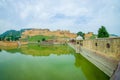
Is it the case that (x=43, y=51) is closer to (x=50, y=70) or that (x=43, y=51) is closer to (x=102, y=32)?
(x=102, y=32)

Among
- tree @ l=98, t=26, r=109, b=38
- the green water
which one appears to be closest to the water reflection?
the green water

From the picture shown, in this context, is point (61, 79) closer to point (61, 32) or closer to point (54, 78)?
point (54, 78)

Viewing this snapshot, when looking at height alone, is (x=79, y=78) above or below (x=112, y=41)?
below

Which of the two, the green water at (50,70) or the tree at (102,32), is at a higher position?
the tree at (102,32)

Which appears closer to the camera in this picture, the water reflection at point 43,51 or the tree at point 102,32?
the water reflection at point 43,51

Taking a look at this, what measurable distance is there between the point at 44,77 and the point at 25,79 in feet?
4.36

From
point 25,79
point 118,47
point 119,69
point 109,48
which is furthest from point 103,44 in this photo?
point 119,69

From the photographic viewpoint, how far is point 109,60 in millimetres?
10289

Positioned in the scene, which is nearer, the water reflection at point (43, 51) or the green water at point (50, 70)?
the green water at point (50, 70)

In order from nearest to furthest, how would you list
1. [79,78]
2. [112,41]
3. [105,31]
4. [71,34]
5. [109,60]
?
[109,60]
[79,78]
[112,41]
[105,31]
[71,34]

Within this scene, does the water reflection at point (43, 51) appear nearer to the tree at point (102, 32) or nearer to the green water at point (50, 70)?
the green water at point (50, 70)

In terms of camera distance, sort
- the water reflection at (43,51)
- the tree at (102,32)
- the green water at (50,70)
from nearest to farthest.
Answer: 1. the green water at (50,70)
2. the water reflection at (43,51)
3. the tree at (102,32)

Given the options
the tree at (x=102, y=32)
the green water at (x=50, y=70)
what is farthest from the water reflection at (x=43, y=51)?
the tree at (x=102, y=32)

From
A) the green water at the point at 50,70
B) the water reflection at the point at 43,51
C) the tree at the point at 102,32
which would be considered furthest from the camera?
the tree at the point at 102,32
